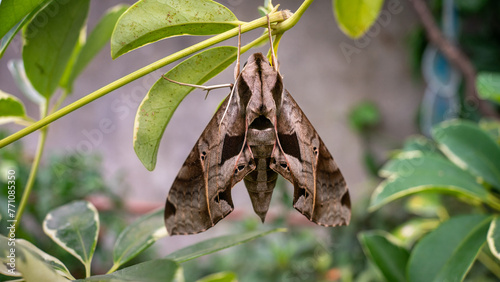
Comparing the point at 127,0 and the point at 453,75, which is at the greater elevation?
the point at 127,0

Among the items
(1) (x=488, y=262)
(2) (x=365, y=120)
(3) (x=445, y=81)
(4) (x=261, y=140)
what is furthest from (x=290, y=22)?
(2) (x=365, y=120)

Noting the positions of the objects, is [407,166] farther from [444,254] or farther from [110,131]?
[110,131]

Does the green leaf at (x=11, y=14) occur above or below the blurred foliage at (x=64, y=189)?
above

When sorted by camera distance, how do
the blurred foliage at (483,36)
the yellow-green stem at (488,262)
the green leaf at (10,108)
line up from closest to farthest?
the green leaf at (10,108), the yellow-green stem at (488,262), the blurred foliage at (483,36)

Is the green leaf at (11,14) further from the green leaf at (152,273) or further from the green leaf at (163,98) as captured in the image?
the green leaf at (152,273)

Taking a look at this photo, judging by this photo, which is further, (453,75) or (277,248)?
(453,75)

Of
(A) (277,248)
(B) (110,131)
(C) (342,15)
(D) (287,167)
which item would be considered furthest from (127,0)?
(D) (287,167)

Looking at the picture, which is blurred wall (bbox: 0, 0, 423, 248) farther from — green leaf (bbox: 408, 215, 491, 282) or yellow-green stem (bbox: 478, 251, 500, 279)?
green leaf (bbox: 408, 215, 491, 282)

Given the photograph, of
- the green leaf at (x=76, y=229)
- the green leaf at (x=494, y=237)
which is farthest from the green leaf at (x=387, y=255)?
the green leaf at (x=76, y=229)
